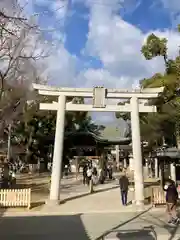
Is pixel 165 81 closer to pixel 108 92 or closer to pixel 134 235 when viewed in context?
pixel 108 92

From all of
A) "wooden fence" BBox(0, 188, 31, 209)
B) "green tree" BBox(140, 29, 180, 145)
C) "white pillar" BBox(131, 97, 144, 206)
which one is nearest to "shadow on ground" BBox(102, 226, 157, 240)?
"white pillar" BBox(131, 97, 144, 206)

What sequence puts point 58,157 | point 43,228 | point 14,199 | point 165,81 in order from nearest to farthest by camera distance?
point 43,228, point 14,199, point 58,157, point 165,81

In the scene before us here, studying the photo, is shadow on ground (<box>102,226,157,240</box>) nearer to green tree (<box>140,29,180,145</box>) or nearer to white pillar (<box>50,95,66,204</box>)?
white pillar (<box>50,95,66,204</box>)

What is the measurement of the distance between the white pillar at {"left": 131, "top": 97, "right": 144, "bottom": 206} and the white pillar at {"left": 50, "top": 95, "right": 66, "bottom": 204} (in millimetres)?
3730

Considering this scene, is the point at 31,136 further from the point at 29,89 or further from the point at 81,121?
the point at 29,89

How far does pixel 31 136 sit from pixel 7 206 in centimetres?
3019

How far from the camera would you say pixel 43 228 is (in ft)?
40.6

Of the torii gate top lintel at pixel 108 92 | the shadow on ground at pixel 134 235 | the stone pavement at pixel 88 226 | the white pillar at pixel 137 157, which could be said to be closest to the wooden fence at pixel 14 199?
the stone pavement at pixel 88 226

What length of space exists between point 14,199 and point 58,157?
10.4ft

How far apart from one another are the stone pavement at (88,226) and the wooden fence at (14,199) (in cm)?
159

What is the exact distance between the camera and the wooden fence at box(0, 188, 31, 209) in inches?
659

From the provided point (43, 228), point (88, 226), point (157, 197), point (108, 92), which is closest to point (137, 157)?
point (157, 197)

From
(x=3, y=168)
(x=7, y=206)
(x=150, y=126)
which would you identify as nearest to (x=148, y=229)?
(x=7, y=206)

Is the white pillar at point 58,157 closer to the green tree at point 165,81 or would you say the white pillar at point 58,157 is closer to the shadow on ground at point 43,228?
the shadow on ground at point 43,228
